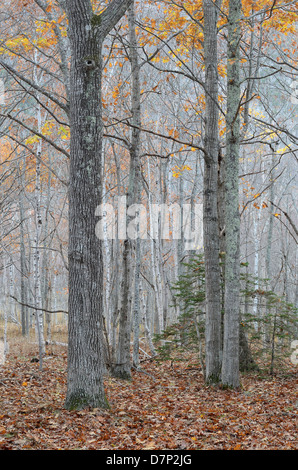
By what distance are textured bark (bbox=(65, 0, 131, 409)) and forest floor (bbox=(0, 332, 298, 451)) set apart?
1.49 ft

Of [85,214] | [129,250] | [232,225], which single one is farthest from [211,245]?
[85,214]

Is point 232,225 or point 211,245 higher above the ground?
point 232,225

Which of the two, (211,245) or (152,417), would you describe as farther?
(211,245)

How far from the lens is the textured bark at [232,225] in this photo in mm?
6766

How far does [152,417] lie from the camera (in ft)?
16.8

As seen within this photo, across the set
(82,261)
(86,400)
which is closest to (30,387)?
(86,400)

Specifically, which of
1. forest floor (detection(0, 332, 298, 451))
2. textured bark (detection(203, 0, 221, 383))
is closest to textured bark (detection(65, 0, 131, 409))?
forest floor (detection(0, 332, 298, 451))

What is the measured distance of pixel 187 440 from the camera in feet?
13.9

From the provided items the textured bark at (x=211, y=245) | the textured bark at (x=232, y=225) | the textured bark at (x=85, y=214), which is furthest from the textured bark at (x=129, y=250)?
the textured bark at (x=85, y=214)

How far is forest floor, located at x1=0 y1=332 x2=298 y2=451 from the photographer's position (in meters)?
4.06

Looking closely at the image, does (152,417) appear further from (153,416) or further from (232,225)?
(232,225)

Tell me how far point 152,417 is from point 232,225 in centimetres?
326
